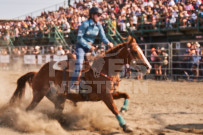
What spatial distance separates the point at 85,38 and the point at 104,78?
3.21 feet

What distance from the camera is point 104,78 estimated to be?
18.9 feet

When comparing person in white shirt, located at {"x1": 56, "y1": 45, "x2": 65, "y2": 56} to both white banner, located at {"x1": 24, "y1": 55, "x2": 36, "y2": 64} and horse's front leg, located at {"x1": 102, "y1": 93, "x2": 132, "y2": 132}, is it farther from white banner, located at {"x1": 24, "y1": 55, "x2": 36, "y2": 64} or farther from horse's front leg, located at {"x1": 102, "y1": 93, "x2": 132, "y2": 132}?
horse's front leg, located at {"x1": 102, "y1": 93, "x2": 132, "y2": 132}

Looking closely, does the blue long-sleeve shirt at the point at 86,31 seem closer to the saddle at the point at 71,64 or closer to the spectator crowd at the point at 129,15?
the saddle at the point at 71,64

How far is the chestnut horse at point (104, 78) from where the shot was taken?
5.58 metres

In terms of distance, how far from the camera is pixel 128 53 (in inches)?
225

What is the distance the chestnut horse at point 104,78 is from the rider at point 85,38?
0.17 metres

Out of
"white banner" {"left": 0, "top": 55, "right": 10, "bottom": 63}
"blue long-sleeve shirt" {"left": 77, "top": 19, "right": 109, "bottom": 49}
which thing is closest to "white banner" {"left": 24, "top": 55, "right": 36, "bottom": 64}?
"white banner" {"left": 0, "top": 55, "right": 10, "bottom": 63}

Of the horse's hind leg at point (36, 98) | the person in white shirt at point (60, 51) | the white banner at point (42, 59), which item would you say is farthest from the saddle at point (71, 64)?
the white banner at point (42, 59)

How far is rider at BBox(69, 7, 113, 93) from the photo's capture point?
5.96m

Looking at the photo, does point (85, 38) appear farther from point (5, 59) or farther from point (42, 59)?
point (5, 59)

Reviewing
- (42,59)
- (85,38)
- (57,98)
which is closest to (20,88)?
(57,98)

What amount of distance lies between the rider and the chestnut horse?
174 mm

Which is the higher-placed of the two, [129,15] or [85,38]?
[129,15]

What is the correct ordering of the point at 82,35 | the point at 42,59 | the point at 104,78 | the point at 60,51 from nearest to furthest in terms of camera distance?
the point at 104,78 → the point at 82,35 → the point at 60,51 → the point at 42,59
